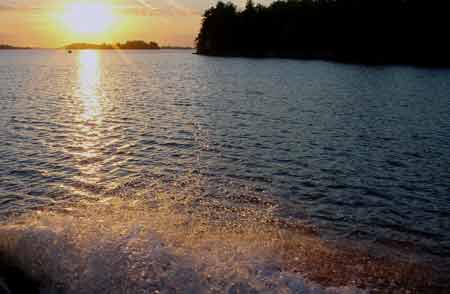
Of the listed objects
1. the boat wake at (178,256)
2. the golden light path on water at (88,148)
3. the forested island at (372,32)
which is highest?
the forested island at (372,32)

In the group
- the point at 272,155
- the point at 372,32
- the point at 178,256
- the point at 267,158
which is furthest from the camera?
the point at 372,32

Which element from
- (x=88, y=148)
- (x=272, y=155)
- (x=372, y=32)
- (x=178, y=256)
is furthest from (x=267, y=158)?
(x=372, y=32)

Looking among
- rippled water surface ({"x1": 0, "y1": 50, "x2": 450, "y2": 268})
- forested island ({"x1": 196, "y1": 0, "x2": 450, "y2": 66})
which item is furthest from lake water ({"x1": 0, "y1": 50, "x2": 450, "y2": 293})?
forested island ({"x1": 196, "y1": 0, "x2": 450, "y2": 66})

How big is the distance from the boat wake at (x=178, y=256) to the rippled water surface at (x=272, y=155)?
2.41 m

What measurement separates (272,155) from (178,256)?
16.2m

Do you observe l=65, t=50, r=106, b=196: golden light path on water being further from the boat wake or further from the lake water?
the boat wake

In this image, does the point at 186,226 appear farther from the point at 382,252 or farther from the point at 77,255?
the point at 382,252

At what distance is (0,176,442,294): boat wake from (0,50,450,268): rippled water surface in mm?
2411

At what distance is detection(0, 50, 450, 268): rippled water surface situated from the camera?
20.0 meters

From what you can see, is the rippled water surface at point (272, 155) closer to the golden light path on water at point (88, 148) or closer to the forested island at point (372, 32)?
the golden light path on water at point (88, 148)

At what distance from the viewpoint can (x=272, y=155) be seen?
1158 inches

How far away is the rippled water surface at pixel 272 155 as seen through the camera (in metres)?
20.0

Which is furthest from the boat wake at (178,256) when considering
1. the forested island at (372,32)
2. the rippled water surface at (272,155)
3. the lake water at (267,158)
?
the forested island at (372,32)

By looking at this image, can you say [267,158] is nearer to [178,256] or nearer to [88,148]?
[88,148]
